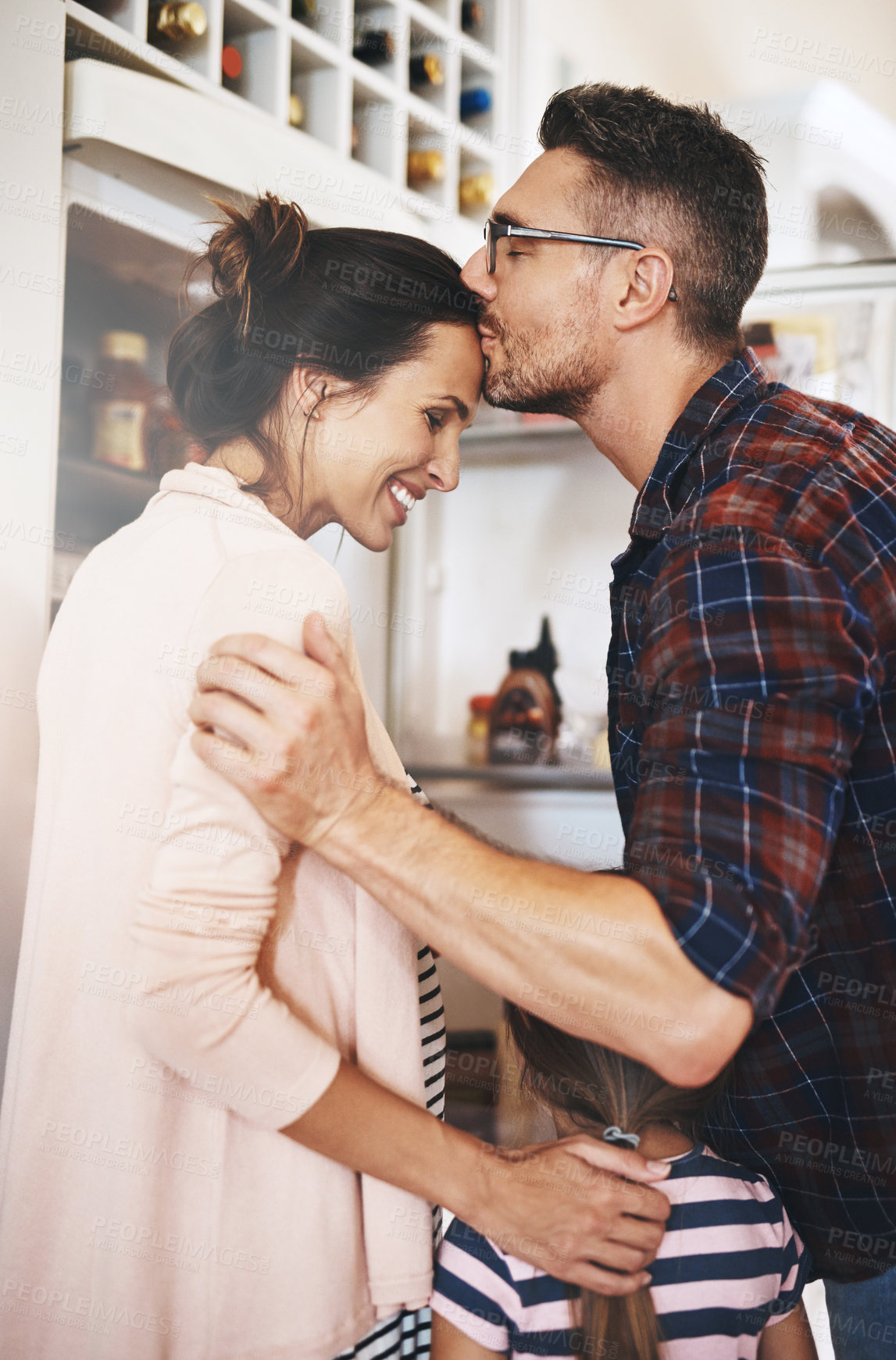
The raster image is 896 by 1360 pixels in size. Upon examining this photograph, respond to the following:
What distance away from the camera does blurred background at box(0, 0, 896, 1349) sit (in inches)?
37.3

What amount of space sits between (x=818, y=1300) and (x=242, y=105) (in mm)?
1939

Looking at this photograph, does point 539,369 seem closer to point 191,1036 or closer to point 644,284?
point 644,284

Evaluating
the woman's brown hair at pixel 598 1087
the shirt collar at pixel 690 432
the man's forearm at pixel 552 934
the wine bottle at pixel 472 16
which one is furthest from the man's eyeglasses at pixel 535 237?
the woman's brown hair at pixel 598 1087

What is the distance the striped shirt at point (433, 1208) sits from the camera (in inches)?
35.5

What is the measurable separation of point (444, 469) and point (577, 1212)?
0.71 meters

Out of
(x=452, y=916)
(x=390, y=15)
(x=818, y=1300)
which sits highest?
(x=390, y=15)

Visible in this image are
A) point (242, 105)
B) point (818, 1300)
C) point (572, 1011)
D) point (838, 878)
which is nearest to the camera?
point (572, 1011)

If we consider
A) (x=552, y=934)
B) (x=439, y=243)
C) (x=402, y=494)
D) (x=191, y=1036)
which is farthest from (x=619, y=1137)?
(x=439, y=243)

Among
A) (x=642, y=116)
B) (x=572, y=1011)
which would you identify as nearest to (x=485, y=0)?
(x=642, y=116)

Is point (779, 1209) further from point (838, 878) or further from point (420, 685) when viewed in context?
point (420, 685)

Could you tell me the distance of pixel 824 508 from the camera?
81 cm

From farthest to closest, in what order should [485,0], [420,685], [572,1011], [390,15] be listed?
[420,685] < [485,0] < [390,15] < [572,1011]

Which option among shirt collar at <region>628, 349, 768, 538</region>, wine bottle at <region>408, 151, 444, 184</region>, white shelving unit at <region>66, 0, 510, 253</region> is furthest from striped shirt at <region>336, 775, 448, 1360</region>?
wine bottle at <region>408, 151, 444, 184</region>

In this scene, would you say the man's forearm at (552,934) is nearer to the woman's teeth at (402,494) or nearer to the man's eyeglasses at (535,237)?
the woman's teeth at (402,494)
